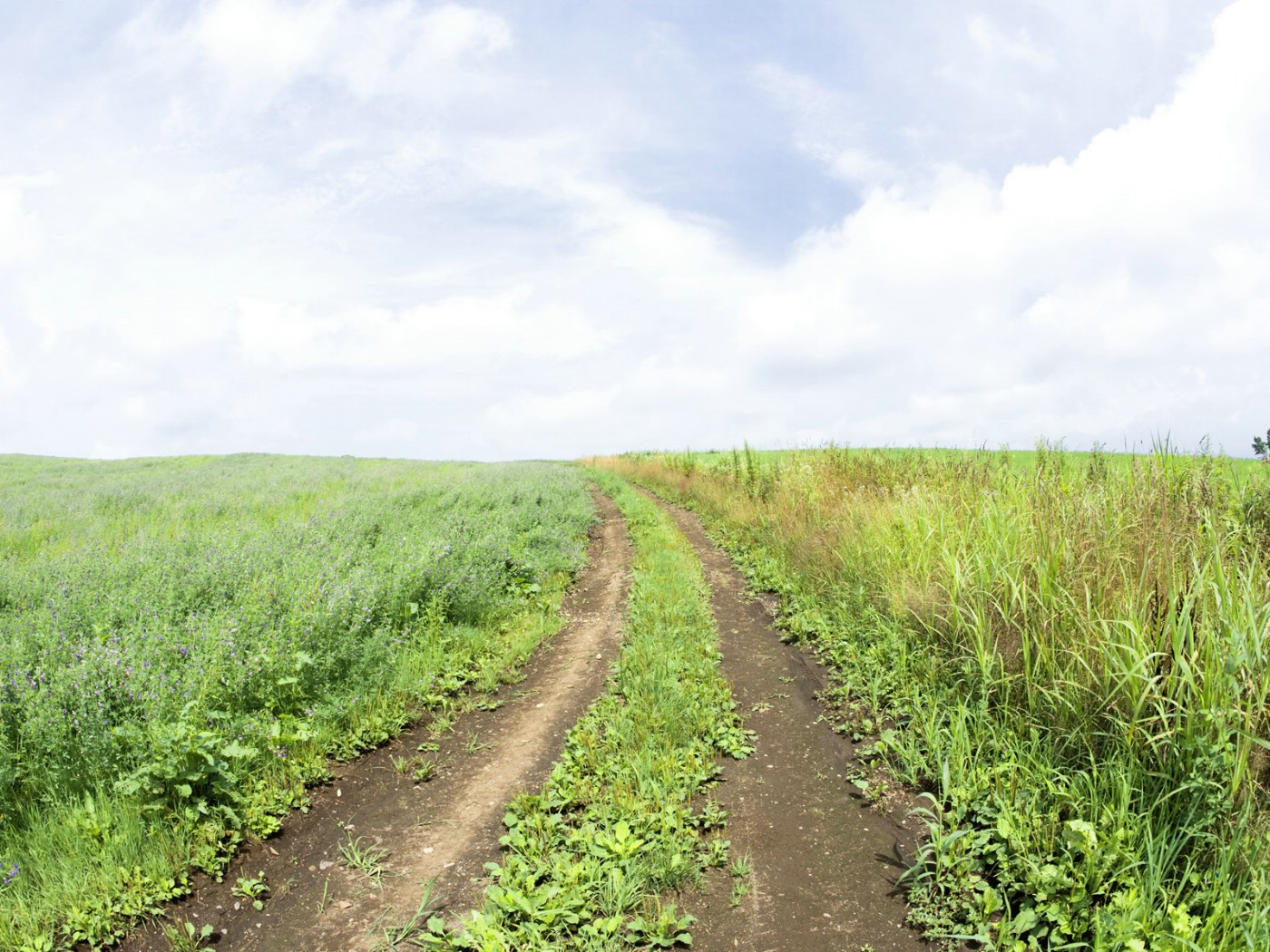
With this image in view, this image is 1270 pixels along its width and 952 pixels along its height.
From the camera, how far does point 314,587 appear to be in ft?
24.9

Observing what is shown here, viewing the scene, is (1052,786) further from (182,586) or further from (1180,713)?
(182,586)

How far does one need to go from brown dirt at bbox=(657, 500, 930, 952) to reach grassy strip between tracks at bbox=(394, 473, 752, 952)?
17 cm

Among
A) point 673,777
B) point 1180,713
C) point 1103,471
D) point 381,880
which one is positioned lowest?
point 381,880

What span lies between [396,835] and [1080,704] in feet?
16.5

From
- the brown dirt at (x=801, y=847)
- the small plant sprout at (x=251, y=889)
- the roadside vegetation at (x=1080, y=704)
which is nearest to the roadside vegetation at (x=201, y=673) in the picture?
the small plant sprout at (x=251, y=889)

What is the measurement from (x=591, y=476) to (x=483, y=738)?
2927 cm

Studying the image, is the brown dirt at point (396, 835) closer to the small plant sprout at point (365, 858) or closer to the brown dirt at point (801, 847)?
the small plant sprout at point (365, 858)

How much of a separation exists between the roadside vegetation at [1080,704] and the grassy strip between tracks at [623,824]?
133 cm

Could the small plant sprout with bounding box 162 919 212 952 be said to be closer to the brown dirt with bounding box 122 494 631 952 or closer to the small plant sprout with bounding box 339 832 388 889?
the brown dirt with bounding box 122 494 631 952

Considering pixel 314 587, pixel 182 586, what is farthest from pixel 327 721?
pixel 182 586

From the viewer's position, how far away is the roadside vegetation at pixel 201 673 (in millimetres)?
4477

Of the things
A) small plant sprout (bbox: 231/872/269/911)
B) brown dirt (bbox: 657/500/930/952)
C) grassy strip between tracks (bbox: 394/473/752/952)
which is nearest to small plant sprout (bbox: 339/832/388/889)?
small plant sprout (bbox: 231/872/269/911)

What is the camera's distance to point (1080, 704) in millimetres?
4691

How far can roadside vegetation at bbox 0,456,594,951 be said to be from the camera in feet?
14.7
